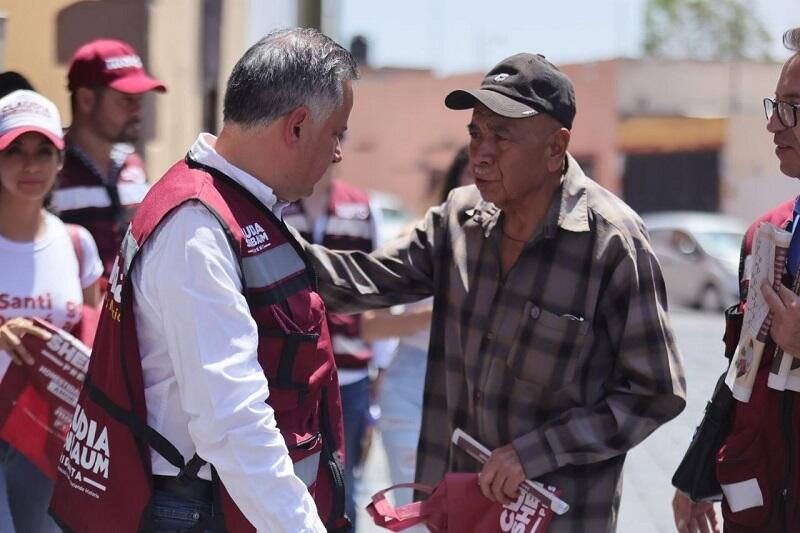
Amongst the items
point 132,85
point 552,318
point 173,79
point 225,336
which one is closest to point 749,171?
point 173,79

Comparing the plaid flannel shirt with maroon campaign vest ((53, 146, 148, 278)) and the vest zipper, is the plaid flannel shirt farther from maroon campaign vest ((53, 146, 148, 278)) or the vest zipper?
maroon campaign vest ((53, 146, 148, 278))

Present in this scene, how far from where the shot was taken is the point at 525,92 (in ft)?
11.4

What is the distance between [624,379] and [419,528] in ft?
2.36

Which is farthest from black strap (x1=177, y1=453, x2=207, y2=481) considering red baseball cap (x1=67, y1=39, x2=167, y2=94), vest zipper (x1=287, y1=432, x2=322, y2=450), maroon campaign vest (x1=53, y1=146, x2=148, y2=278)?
red baseball cap (x1=67, y1=39, x2=167, y2=94)

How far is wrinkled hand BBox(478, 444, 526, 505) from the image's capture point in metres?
3.43

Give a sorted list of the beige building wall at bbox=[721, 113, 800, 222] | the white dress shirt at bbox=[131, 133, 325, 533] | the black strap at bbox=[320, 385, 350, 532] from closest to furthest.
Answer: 1. the white dress shirt at bbox=[131, 133, 325, 533]
2. the black strap at bbox=[320, 385, 350, 532]
3. the beige building wall at bbox=[721, 113, 800, 222]

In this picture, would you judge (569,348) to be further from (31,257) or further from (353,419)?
(353,419)

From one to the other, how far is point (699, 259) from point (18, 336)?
19.5 meters

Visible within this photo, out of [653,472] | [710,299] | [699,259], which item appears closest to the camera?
[653,472]

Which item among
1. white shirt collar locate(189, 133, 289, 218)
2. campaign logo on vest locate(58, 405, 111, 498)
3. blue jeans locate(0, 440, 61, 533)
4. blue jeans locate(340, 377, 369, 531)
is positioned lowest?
blue jeans locate(340, 377, 369, 531)

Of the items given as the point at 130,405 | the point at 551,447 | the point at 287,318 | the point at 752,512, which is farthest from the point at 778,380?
the point at 130,405

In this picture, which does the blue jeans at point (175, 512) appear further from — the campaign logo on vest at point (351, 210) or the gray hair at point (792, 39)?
the campaign logo on vest at point (351, 210)

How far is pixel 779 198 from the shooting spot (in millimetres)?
35562

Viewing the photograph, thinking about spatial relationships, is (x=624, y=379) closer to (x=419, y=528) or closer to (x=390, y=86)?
(x=419, y=528)
